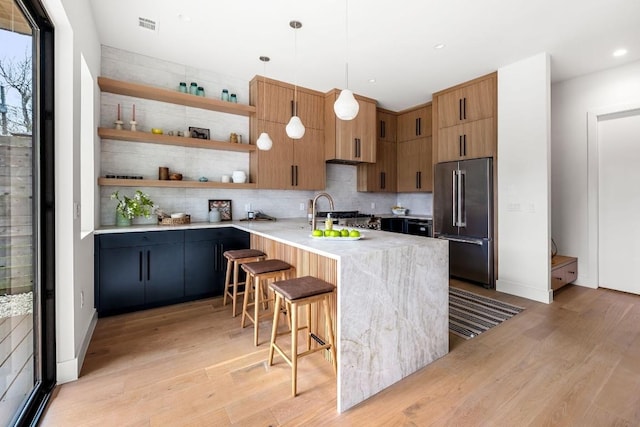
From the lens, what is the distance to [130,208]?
3.18 metres

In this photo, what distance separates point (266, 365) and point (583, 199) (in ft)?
14.9

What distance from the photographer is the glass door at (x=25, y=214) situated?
4.66 feet

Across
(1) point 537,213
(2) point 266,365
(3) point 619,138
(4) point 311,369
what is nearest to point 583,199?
(3) point 619,138

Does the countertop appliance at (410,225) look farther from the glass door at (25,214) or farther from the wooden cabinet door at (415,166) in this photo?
the glass door at (25,214)

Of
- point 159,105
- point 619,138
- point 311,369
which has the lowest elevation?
point 311,369

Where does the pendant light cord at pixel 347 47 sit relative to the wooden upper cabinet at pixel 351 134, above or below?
above

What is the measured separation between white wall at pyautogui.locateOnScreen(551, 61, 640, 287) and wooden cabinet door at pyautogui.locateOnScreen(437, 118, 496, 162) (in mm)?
1156

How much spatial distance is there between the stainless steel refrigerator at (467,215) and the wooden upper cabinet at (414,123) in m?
1.08

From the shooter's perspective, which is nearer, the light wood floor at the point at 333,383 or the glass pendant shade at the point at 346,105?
the light wood floor at the point at 333,383

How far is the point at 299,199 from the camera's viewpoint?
15.7 feet

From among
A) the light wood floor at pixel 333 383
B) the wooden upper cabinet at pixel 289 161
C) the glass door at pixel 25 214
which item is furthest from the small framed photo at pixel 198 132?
the light wood floor at pixel 333 383

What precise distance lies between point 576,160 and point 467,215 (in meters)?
1.64

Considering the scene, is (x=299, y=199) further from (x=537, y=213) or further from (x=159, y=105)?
(x=537, y=213)

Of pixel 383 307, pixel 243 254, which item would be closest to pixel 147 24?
pixel 243 254
